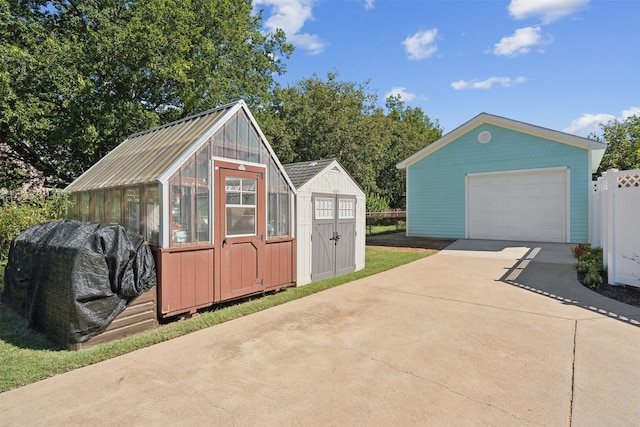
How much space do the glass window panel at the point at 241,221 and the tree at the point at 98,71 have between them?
8.29 m

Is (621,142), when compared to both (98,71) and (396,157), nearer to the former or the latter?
(396,157)

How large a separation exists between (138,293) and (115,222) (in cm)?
185

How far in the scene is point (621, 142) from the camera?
2312 centimetres

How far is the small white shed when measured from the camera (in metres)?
7.20

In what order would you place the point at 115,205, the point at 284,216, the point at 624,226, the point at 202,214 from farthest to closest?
1. the point at 284,216
2. the point at 624,226
3. the point at 115,205
4. the point at 202,214

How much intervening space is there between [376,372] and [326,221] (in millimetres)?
4713

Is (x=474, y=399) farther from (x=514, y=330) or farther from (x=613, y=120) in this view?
(x=613, y=120)

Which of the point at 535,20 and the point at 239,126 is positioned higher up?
the point at 535,20

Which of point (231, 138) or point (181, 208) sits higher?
point (231, 138)

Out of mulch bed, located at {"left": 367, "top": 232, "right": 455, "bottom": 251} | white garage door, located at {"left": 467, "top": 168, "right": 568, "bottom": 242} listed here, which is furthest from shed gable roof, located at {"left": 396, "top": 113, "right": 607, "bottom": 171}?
mulch bed, located at {"left": 367, "top": 232, "right": 455, "bottom": 251}

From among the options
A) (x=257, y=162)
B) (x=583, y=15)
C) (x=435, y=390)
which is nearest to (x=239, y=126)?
(x=257, y=162)

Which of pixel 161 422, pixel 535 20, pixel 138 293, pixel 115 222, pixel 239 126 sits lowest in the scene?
pixel 161 422

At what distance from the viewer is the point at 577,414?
2.57 m

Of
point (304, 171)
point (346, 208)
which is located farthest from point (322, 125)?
point (304, 171)
